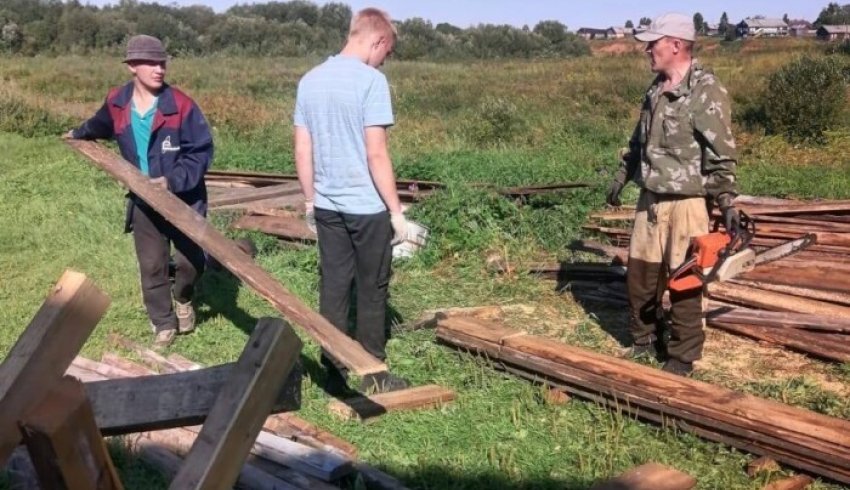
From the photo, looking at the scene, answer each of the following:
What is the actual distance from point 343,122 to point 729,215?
86.7 inches

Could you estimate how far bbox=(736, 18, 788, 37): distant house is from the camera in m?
89.9

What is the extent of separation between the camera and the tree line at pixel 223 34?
6425cm

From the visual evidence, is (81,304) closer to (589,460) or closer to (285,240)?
(589,460)

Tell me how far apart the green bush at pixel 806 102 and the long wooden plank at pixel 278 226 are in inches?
451

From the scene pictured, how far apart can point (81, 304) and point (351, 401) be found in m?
2.91

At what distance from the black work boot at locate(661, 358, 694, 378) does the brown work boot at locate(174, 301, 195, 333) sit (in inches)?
127

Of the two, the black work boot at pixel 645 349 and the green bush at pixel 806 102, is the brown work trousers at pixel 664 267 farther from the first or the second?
the green bush at pixel 806 102

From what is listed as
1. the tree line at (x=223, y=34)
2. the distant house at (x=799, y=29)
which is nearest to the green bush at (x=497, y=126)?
the tree line at (x=223, y=34)

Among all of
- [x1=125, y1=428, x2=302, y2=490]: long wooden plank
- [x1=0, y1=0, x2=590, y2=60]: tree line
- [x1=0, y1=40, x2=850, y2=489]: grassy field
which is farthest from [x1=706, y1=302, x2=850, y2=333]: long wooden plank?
[x1=0, y1=0, x2=590, y2=60]: tree line

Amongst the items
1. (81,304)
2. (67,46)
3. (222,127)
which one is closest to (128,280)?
(81,304)

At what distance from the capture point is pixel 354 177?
482 cm

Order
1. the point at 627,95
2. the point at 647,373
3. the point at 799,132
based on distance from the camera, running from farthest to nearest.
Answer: the point at 627,95 < the point at 799,132 < the point at 647,373

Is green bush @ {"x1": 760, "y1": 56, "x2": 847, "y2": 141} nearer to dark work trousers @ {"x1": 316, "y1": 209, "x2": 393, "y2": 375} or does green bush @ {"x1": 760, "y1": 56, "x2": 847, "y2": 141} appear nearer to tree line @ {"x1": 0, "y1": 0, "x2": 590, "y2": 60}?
dark work trousers @ {"x1": 316, "y1": 209, "x2": 393, "y2": 375}

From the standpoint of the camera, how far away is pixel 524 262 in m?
7.82
